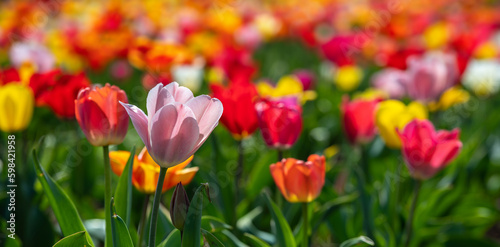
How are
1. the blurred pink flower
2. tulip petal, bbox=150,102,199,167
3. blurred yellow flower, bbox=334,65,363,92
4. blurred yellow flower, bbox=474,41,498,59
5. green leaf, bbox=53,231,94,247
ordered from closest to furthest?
tulip petal, bbox=150,102,199,167 < green leaf, bbox=53,231,94,247 < the blurred pink flower < blurred yellow flower, bbox=334,65,363,92 < blurred yellow flower, bbox=474,41,498,59

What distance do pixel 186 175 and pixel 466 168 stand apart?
1.39 metres

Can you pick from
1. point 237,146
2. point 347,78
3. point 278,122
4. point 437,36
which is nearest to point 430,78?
point 237,146

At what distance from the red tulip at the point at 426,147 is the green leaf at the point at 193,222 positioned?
48cm

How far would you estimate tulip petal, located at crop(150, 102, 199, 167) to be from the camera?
732 millimetres

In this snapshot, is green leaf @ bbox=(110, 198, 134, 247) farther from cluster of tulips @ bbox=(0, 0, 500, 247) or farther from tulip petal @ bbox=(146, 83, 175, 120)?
tulip petal @ bbox=(146, 83, 175, 120)

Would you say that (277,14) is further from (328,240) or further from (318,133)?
(328,240)

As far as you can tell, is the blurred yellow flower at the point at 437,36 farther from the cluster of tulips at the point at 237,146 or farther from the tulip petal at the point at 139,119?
the tulip petal at the point at 139,119

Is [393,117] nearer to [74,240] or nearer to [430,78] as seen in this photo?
[430,78]

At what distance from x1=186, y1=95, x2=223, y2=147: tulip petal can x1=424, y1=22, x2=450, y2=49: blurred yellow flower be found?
309 cm

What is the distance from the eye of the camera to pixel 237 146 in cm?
176

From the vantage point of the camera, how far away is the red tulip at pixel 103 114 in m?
0.88

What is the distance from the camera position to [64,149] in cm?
172

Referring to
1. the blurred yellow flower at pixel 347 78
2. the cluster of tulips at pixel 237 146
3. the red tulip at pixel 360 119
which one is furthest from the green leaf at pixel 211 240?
the blurred yellow flower at pixel 347 78

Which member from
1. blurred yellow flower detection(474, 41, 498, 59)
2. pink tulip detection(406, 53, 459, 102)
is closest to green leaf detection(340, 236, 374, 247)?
pink tulip detection(406, 53, 459, 102)
